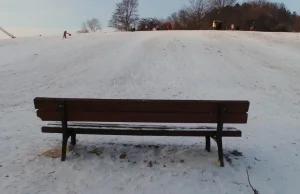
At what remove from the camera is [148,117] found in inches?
208

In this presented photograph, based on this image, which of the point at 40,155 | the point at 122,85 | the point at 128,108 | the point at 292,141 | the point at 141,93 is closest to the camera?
the point at 128,108

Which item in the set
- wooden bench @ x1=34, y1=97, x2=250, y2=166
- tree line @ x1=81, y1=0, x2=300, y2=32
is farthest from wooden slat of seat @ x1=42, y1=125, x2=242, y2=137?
tree line @ x1=81, y1=0, x2=300, y2=32

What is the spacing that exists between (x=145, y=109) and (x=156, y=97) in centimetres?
616

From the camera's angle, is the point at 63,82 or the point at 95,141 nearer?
the point at 95,141

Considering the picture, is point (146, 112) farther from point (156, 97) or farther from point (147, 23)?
point (147, 23)

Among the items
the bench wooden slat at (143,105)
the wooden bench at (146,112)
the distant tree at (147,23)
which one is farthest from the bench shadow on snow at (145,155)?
the distant tree at (147,23)

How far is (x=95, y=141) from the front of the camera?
6508mm

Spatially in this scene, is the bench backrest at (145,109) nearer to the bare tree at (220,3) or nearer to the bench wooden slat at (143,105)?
the bench wooden slat at (143,105)

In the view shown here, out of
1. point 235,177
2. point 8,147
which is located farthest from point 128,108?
point 8,147

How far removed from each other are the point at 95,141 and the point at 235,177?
281cm

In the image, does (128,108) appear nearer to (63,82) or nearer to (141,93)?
(141,93)

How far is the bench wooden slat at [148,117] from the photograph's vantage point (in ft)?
17.3

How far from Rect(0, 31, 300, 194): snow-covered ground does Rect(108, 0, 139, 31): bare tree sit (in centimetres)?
4256

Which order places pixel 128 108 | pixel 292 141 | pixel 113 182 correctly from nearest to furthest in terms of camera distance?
1. pixel 113 182
2. pixel 128 108
3. pixel 292 141
